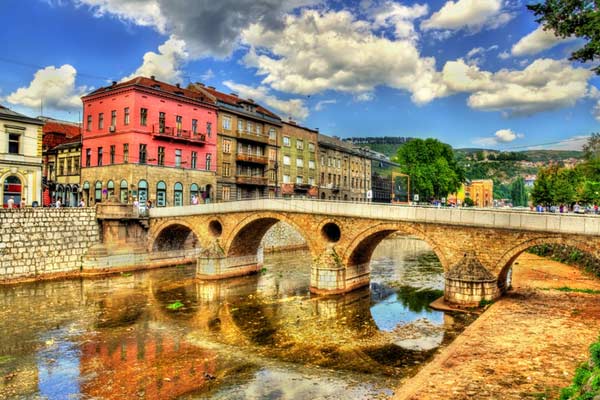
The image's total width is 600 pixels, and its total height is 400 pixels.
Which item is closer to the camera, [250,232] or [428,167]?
[250,232]

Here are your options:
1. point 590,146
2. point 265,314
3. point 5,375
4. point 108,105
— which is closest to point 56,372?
point 5,375

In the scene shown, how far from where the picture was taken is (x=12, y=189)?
3184 cm

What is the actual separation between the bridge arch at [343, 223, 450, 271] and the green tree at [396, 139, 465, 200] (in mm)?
33854

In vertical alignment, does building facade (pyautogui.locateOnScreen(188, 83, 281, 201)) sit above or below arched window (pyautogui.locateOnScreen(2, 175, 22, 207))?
above

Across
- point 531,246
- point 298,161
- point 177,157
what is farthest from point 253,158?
point 531,246

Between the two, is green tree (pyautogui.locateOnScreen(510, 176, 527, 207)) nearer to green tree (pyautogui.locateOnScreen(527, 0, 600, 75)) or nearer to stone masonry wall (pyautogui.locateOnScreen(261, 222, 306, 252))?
stone masonry wall (pyautogui.locateOnScreen(261, 222, 306, 252))

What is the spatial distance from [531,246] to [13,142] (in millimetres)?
34494

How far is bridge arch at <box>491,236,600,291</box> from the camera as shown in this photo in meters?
17.4

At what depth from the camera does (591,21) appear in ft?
46.5

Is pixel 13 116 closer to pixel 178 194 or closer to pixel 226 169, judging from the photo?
pixel 178 194

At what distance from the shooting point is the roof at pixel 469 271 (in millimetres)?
19531

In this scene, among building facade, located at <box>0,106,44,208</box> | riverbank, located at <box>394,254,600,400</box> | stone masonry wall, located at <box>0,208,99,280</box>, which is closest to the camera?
riverbank, located at <box>394,254,600,400</box>

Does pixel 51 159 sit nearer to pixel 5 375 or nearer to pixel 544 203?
pixel 5 375

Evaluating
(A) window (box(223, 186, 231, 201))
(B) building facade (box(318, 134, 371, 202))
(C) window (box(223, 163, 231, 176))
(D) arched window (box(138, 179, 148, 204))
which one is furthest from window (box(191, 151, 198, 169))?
(B) building facade (box(318, 134, 371, 202))
